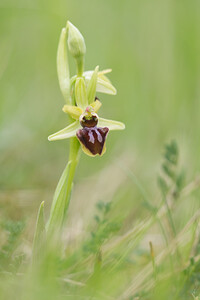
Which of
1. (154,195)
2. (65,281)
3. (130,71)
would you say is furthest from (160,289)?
(130,71)

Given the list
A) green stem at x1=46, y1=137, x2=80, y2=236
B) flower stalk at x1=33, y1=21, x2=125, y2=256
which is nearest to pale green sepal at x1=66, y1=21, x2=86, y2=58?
flower stalk at x1=33, y1=21, x2=125, y2=256

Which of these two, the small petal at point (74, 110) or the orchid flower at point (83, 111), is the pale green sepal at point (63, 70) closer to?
the orchid flower at point (83, 111)

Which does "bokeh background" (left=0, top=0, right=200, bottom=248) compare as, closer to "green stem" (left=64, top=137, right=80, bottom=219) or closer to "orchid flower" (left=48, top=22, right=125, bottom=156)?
"green stem" (left=64, top=137, right=80, bottom=219)

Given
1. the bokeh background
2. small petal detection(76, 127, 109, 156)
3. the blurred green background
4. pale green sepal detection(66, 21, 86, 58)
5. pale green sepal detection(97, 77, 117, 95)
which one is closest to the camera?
small petal detection(76, 127, 109, 156)

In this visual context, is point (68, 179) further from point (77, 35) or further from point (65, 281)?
point (77, 35)

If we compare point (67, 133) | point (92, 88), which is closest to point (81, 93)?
point (92, 88)

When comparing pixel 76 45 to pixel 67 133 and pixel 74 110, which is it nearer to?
pixel 74 110
